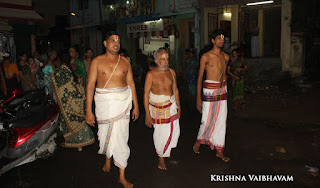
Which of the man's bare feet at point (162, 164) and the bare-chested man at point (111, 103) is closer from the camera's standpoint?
the bare-chested man at point (111, 103)

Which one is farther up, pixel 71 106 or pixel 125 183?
pixel 71 106

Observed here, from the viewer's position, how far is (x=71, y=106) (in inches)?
199

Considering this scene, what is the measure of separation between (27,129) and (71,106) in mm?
1161

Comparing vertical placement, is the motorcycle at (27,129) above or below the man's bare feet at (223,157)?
above

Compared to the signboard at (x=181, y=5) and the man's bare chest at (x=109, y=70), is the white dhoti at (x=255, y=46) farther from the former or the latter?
the man's bare chest at (x=109, y=70)

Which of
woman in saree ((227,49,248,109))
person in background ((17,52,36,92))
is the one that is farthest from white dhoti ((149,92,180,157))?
person in background ((17,52,36,92))

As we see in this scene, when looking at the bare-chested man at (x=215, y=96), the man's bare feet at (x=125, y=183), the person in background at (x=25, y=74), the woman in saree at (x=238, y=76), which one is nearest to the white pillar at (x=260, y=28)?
the woman in saree at (x=238, y=76)

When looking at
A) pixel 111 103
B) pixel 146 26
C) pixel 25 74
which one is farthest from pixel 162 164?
pixel 146 26

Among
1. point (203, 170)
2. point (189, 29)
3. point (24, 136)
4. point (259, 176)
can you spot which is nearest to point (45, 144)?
point (24, 136)

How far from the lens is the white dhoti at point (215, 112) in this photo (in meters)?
4.56

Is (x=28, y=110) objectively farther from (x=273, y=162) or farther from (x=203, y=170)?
(x=273, y=162)

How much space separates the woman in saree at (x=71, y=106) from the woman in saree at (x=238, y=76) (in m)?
4.81

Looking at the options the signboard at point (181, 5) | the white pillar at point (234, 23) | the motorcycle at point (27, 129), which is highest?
the signboard at point (181, 5)

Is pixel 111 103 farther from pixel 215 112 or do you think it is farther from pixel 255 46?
pixel 255 46
